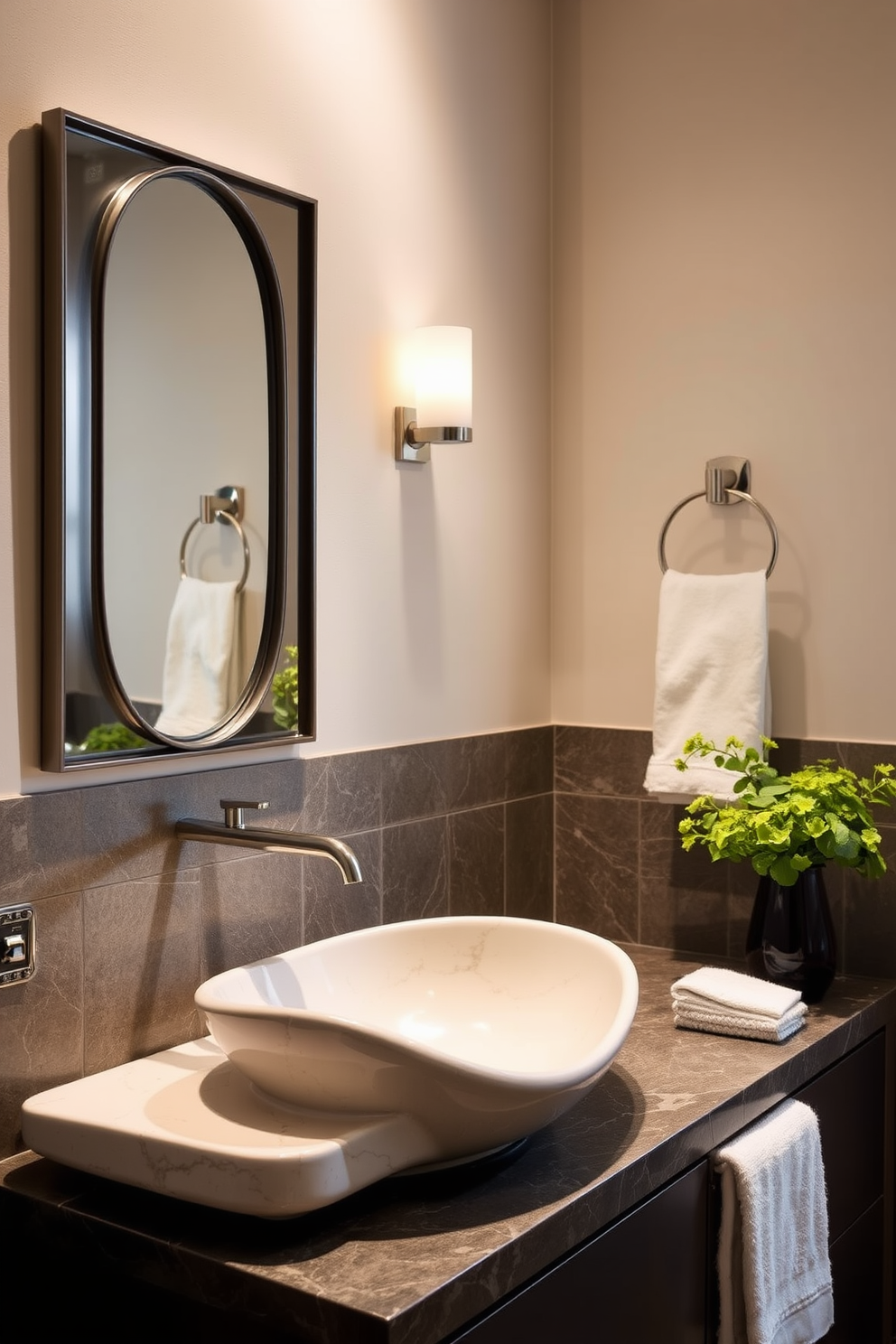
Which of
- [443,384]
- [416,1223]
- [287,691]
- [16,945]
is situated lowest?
[416,1223]

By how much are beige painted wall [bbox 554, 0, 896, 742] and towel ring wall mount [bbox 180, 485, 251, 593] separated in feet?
2.87

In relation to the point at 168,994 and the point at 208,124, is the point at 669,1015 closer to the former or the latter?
the point at 168,994

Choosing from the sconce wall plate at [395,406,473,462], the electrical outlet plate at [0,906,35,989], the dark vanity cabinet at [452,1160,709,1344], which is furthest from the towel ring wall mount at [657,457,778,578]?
the electrical outlet plate at [0,906,35,989]

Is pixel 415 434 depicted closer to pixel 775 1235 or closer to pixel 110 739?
pixel 110 739

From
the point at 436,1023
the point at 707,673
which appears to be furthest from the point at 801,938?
the point at 436,1023

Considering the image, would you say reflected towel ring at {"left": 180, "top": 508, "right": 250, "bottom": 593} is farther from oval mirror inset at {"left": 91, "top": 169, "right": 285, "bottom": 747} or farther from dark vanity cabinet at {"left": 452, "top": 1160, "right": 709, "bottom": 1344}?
dark vanity cabinet at {"left": 452, "top": 1160, "right": 709, "bottom": 1344}

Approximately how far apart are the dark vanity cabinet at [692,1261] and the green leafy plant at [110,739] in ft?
2.42

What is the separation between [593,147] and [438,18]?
41cm

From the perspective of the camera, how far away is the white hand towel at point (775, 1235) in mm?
1536

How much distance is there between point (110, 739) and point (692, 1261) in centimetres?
93

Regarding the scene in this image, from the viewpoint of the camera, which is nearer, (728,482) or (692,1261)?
(692,1261)

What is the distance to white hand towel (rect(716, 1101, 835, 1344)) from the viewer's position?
5.04 feet

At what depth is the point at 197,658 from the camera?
1.62 metres

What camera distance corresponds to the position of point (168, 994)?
5.22ft
